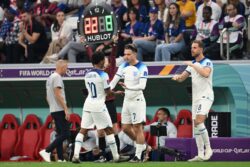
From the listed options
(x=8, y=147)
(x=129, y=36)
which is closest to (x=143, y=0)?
(x=129, y=36)

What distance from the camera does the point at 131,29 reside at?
87.9 feet

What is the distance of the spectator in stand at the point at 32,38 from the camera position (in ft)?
91.4

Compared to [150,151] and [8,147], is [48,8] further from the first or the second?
[150,151]

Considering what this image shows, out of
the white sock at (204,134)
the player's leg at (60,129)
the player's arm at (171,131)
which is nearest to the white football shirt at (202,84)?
the white sock at (204,134)

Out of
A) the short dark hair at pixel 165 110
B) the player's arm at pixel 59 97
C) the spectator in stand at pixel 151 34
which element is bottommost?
the short dark hair at pixel 165 110

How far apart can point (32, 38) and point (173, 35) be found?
3.89 m

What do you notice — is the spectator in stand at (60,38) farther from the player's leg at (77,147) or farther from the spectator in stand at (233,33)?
the player's leg at (77,147)

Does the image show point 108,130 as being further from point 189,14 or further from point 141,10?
point 141,10

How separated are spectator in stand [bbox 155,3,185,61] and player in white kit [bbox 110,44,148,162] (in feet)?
13.1

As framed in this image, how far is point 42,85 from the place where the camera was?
91.8ft

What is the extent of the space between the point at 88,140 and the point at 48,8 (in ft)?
14.3

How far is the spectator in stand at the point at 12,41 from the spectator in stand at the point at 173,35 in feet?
13.6

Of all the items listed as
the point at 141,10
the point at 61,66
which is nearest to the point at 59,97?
the point at 61,66

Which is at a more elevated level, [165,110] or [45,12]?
[45,12]
